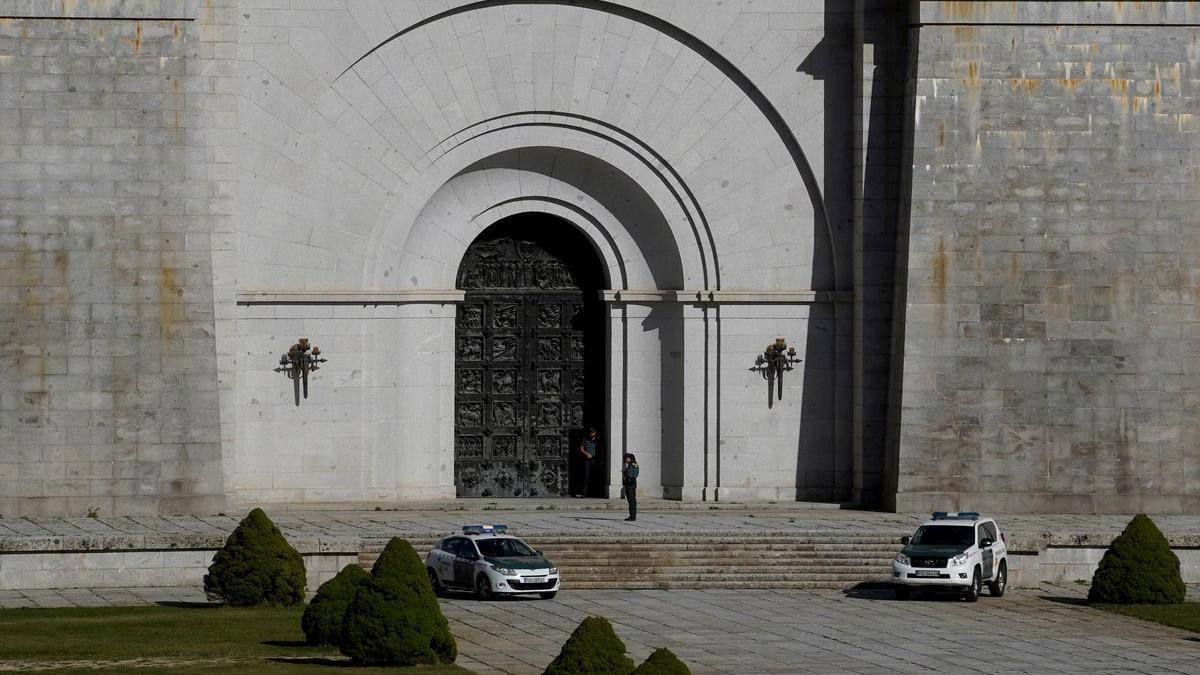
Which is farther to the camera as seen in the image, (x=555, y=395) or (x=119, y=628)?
(x=555, y=395)

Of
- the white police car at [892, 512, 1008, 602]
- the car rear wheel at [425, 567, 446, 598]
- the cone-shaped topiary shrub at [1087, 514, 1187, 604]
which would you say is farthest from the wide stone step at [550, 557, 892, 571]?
the cone-shaped topiary shrub at [1087, 514, 1187, 604]

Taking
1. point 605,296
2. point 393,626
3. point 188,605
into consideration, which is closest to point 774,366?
point 605,296

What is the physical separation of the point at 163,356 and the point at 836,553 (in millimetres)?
11807

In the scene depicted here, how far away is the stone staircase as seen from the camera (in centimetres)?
3225

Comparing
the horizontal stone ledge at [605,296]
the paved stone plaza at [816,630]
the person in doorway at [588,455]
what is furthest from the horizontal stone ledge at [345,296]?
the paved stone plaza at [816,630]

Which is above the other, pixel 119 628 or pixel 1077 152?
pixel 1077 152

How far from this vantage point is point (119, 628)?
26.4 metres

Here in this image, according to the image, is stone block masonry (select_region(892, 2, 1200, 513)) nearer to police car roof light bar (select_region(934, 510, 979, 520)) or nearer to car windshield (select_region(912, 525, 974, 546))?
police car roof light bar (select_region(934, 510, 979, 520))

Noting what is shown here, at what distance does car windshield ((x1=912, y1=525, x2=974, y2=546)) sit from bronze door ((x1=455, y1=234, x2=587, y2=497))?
940 cm

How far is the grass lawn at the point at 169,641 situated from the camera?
77.2 ft

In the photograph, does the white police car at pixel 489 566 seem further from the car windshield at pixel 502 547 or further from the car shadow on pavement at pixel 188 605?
the car shadow on pavement at pixel 188 605

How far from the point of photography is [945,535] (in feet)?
103

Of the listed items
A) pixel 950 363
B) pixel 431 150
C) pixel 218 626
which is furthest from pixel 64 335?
pixel 950 363

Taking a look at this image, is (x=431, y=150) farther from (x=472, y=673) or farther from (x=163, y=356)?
(x=472, y=673)
